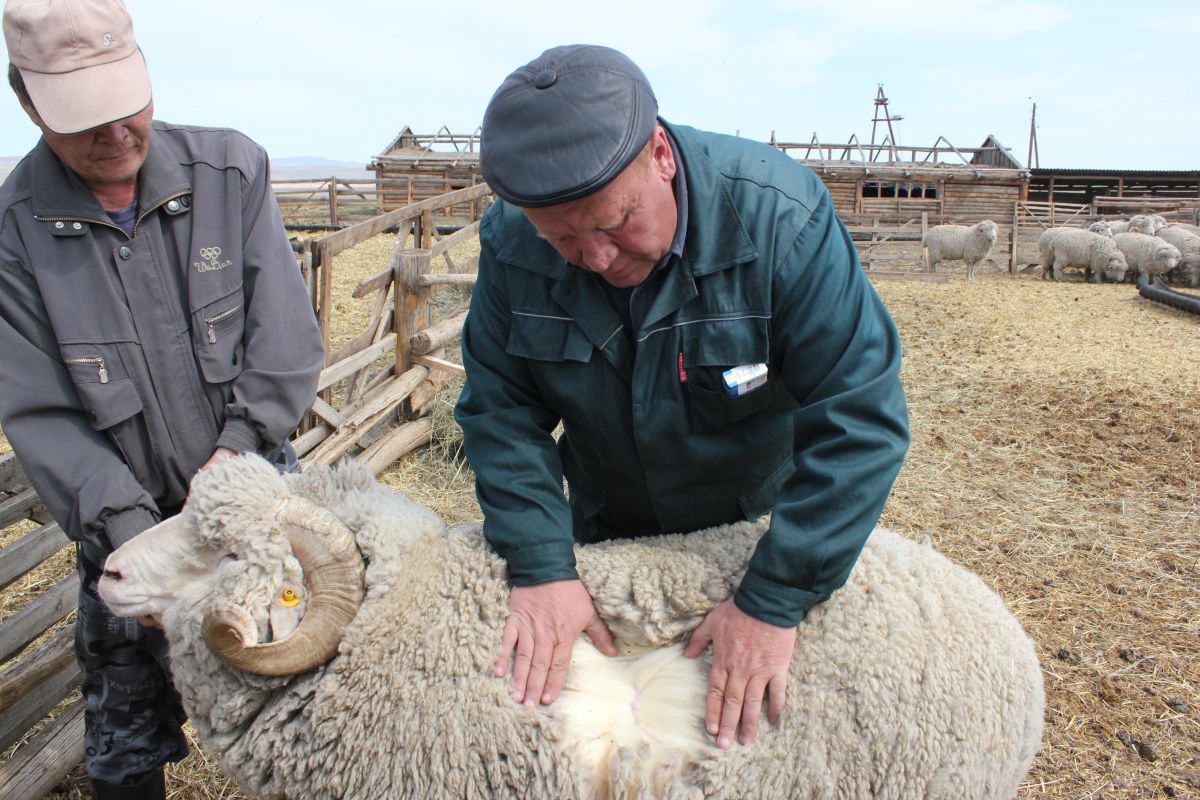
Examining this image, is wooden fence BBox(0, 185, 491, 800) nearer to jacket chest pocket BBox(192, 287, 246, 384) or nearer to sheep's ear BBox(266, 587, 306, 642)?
jacket chest pocket BBox(192, 287, 246, 384)

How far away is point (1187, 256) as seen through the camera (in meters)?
16.3

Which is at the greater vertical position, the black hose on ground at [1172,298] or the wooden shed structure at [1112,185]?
the wooden shed structure at [1112,185]

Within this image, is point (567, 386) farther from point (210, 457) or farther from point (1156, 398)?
point (1156, 398)

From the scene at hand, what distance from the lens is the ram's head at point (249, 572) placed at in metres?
1.77

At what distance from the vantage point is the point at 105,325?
204cm

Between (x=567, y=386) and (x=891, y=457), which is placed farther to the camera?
A: (x=567, y=386)

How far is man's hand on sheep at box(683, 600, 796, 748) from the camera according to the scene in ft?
5.62

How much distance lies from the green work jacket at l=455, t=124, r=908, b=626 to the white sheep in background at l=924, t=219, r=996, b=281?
1699 cm

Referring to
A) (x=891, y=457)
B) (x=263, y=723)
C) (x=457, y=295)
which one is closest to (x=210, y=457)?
(x=263, y=723)

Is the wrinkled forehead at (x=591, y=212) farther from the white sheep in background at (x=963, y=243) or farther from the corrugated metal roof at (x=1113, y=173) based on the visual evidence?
the corrugated metal roof at (x=1113, y=173)

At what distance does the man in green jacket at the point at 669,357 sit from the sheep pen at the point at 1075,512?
70.7 inches

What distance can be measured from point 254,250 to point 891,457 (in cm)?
176

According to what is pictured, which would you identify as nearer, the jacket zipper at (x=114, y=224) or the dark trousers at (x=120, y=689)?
the jacket zipper at (x=114, y=224)

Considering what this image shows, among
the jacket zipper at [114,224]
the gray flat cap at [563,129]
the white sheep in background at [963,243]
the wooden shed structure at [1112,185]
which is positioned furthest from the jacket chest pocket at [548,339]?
the wooden shed structure at [1112,185]
